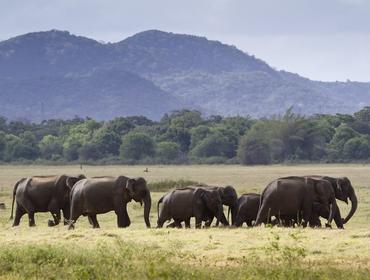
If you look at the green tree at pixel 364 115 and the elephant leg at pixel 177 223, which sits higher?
the green tree at pixel 364 115

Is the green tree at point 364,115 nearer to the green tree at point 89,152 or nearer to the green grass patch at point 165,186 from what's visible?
the green tree at point 89,152

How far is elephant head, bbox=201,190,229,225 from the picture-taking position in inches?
950

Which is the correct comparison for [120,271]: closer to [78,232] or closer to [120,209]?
[78,232]

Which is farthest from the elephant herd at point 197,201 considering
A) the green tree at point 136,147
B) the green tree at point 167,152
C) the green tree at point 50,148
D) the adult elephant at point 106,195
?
the green tree at point 50,148

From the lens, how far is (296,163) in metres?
102

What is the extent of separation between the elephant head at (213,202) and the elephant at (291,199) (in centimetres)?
125

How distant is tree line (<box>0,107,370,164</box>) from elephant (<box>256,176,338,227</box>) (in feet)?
260

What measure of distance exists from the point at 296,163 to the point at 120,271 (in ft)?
286

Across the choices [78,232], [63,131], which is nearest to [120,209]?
[78,232]

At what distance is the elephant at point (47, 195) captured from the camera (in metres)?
25.3

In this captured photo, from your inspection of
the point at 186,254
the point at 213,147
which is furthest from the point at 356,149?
the point at 186,254

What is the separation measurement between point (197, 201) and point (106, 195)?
2272mm

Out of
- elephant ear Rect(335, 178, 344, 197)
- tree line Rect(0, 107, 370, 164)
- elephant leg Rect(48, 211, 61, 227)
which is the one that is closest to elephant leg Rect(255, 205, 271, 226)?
elephant ear Rect(335, 178, 344, 197)

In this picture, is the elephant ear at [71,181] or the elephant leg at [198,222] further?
the elephant ear at [71,181]
